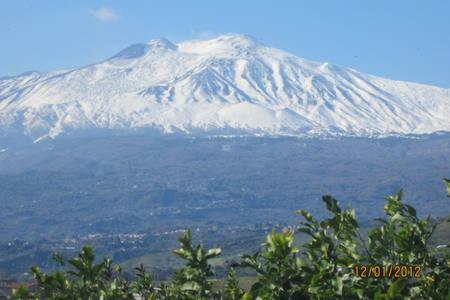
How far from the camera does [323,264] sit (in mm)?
8305

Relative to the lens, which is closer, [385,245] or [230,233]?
[385,245]

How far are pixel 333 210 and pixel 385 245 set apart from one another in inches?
20.7

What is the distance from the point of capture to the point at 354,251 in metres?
8.59

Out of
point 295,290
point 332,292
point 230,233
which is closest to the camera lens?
point 332,292

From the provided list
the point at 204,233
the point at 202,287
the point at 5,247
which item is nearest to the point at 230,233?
the point at 204,233

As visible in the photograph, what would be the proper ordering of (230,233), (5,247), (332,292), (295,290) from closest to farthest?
(332,292) < (295,290) < (5,247) < (230,233)

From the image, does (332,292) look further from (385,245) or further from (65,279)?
(65,279)

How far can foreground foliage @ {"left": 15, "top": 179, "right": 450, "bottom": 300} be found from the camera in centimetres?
818

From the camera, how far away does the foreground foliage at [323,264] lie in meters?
8.18
